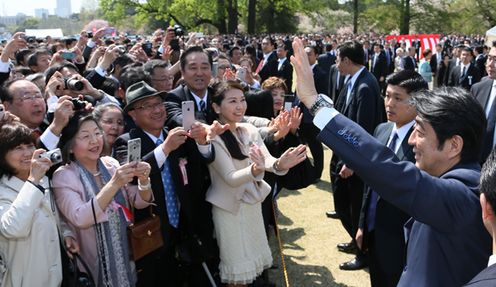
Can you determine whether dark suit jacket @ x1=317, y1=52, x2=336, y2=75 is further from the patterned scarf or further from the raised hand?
the patterned scarf

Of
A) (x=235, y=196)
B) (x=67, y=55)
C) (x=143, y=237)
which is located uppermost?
(x=67, y=55)

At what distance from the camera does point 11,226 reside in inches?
95.9

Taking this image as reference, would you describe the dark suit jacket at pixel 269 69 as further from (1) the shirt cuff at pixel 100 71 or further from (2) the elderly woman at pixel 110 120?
(2) the elderly woman at pixel 110 120

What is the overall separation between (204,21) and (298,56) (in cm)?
4402

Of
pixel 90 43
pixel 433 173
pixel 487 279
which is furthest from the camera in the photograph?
pixel 90 43

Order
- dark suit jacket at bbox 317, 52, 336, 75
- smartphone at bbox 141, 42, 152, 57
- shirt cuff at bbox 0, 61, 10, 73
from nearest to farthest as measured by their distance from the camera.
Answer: shirt cuff at bbox 0, 61, 10, 73 → smartphone at bbox 141, 42, 152, 57 → dark suit jacket at bbox 317, 52, 336, 75

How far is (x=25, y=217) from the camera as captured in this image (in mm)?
2436

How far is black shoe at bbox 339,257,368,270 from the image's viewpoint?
4756mm

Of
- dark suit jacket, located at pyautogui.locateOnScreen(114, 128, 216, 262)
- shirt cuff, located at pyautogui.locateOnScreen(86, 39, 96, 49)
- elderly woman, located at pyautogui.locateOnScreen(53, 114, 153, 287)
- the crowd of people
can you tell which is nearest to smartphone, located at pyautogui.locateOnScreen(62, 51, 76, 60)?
shirt cuff, located at pyautogui.locateOnScreen(86, 39, 96, 49)

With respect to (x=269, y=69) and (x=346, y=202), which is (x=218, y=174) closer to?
(x=346, y=202)

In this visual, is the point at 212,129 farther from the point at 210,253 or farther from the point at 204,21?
the point at 204,21

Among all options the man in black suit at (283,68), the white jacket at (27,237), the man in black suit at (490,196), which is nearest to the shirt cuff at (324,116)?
the man in black suit at (490,196)

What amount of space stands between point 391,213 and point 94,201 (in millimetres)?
2023

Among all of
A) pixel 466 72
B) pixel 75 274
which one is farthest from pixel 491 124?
pixel 466 72
